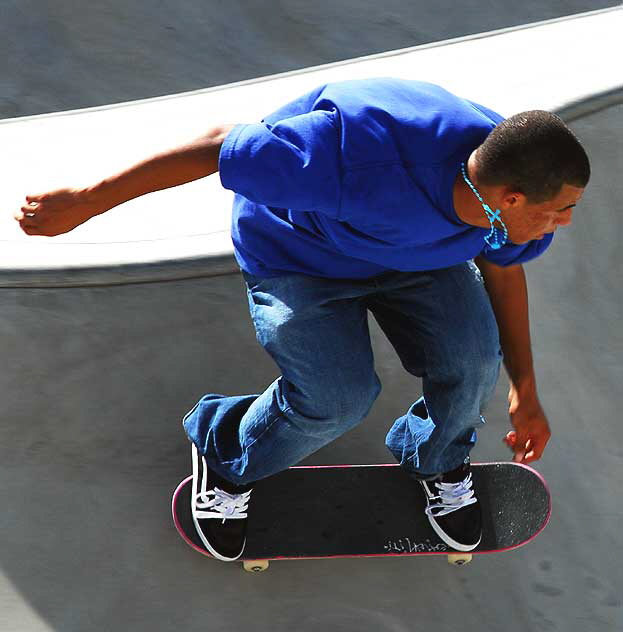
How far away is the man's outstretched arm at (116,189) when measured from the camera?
2.57 metres

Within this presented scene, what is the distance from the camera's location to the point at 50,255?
3824 mm

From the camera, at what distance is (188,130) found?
4559 mm

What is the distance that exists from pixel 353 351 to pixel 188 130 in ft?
6.45

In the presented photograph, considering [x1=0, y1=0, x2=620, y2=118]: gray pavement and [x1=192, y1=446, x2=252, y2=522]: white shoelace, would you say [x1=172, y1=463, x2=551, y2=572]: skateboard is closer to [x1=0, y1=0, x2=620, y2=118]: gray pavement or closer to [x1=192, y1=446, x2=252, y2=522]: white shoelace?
[x1=192, y1=446, x2=252, y2=522]: white shoelace

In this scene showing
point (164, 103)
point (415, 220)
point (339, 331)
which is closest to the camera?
point (415, 220)

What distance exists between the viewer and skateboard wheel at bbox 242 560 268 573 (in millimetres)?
3521

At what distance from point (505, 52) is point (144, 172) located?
3.76 metres

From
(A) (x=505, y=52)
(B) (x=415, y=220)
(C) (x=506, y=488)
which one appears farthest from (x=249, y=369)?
(A) (x=505, y=52)

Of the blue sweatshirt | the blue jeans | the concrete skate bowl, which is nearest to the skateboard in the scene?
the concrete skate bowl

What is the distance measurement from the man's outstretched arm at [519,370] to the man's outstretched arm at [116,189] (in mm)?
1130

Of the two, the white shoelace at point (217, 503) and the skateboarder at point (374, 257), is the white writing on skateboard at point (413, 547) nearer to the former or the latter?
the skateboarder at point (374, 257)

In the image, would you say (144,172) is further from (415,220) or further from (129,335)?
(129,335)

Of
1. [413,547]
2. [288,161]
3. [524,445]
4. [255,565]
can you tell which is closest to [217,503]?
[255,565]

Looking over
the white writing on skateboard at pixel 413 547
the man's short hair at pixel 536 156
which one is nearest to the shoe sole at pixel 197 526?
the white writing on skateboard at pixel 413 547
